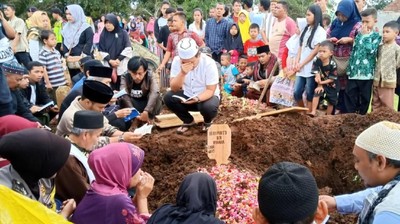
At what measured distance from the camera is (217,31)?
428 inches

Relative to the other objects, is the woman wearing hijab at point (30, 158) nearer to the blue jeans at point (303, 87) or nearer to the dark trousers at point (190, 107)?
the dark trousers at point (190, 107)

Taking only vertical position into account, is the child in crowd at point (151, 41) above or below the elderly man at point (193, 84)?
below

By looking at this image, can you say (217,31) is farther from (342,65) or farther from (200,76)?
(200,76)

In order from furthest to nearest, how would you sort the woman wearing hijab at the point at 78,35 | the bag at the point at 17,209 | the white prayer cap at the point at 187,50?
1. the woman wearing hijab at the point at 78,35
2. the white prayer cap at the point at 187,50
3. the bag at the point at 17,209

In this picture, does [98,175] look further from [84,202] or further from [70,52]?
[70,52]

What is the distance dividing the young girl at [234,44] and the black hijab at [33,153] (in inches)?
324

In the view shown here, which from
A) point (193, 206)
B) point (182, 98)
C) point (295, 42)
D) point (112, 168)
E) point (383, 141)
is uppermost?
point (383, 141)

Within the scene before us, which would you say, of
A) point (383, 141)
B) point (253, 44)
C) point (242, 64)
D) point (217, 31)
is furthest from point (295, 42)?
point (383, 141)

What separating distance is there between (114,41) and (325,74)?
429 cm

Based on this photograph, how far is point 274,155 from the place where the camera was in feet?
18.5

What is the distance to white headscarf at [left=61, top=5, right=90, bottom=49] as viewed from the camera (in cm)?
944

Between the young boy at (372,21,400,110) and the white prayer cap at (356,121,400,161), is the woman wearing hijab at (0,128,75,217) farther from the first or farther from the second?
the young boy at (372,21,400,110)

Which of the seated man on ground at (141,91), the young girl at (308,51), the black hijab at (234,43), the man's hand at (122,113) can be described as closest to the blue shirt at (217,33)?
the black hijab at (234,43)

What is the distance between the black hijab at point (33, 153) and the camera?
8.70ft
